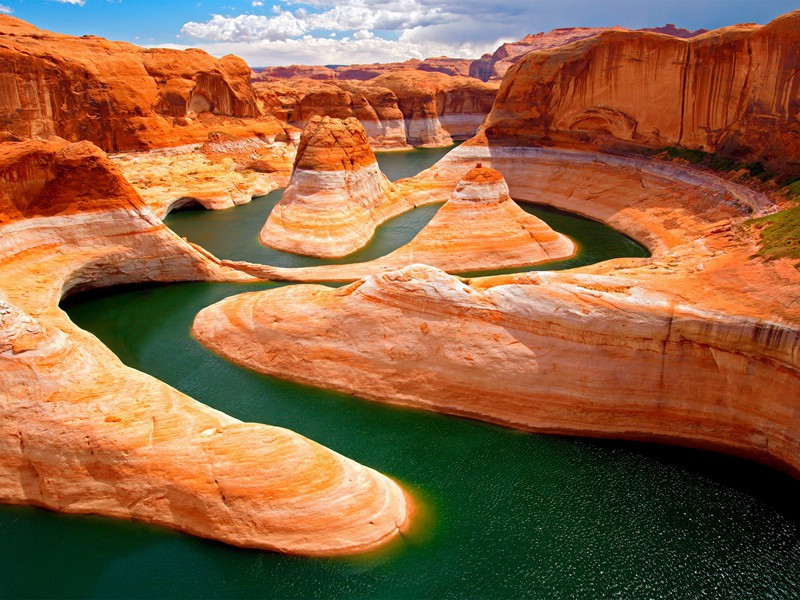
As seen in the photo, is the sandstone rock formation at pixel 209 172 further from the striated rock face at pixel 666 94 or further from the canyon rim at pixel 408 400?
the striated rock face at pixel 666 94

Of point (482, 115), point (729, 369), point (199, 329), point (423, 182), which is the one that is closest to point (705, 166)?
point (423, 182)

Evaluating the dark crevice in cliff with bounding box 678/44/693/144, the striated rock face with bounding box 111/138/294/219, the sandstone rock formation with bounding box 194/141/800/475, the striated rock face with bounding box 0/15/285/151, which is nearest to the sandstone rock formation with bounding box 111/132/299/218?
the striated rock face with bounding box 111/138/294/219

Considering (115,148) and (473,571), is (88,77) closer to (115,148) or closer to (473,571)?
(115,148)

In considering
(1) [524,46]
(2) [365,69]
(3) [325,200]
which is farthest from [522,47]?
(3) [325,200]

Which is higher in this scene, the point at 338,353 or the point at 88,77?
the point at 88,77

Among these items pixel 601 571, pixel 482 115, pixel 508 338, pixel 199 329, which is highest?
pixel 482 115

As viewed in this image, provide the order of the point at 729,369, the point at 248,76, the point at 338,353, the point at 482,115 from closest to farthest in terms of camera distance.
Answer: the point at 729,369, the point at 338,353, the point at 248,76, the point at 482,115

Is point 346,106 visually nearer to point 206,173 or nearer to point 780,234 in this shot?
point 206,173
